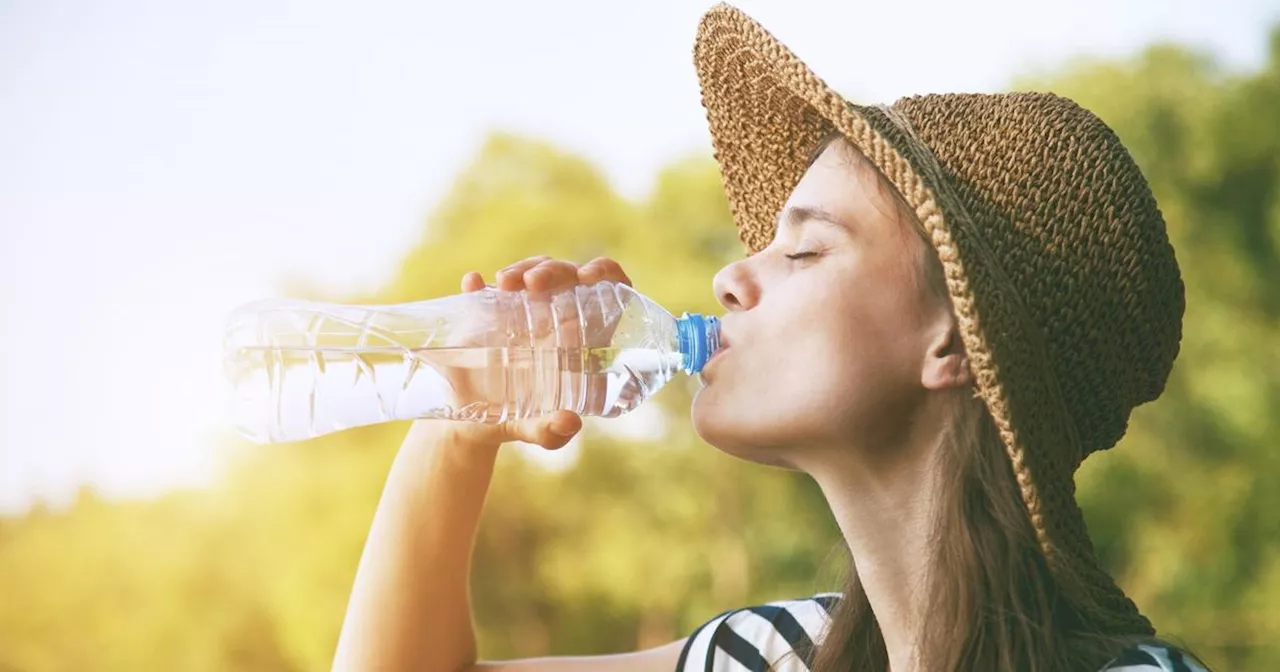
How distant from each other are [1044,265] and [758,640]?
1.37ft

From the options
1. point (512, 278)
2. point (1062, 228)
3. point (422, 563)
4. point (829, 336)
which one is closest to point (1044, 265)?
point (1062, 228)

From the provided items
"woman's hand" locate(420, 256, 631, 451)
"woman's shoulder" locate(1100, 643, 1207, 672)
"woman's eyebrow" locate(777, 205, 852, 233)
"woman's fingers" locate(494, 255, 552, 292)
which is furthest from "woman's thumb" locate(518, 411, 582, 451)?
"woman's shoulder" locate(1100, 643, 1207, 672)

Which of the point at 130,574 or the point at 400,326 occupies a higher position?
the point at 400,326

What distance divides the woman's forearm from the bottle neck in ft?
0.62

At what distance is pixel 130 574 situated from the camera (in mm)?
2354

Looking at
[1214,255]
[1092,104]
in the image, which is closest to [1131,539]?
[1214,255]

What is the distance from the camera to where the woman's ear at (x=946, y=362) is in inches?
35.4

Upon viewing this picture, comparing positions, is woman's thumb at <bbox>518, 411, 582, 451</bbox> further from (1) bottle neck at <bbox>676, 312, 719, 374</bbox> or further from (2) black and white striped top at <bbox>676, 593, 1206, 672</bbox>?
(2) black and white striped top at <bbox>676, 593, 1206, 672</bbox>

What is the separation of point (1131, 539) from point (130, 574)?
1998mm

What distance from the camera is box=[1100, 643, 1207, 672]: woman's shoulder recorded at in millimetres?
870

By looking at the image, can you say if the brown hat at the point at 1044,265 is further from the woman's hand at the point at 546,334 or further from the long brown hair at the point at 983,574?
the woman's hand at the point at 546,334

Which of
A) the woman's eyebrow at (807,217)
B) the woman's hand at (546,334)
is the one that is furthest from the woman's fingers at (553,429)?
the woman's eyebrow at (807,217)

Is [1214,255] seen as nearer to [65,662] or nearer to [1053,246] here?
[1053,246]

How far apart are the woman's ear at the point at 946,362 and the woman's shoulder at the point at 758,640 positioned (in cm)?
29
